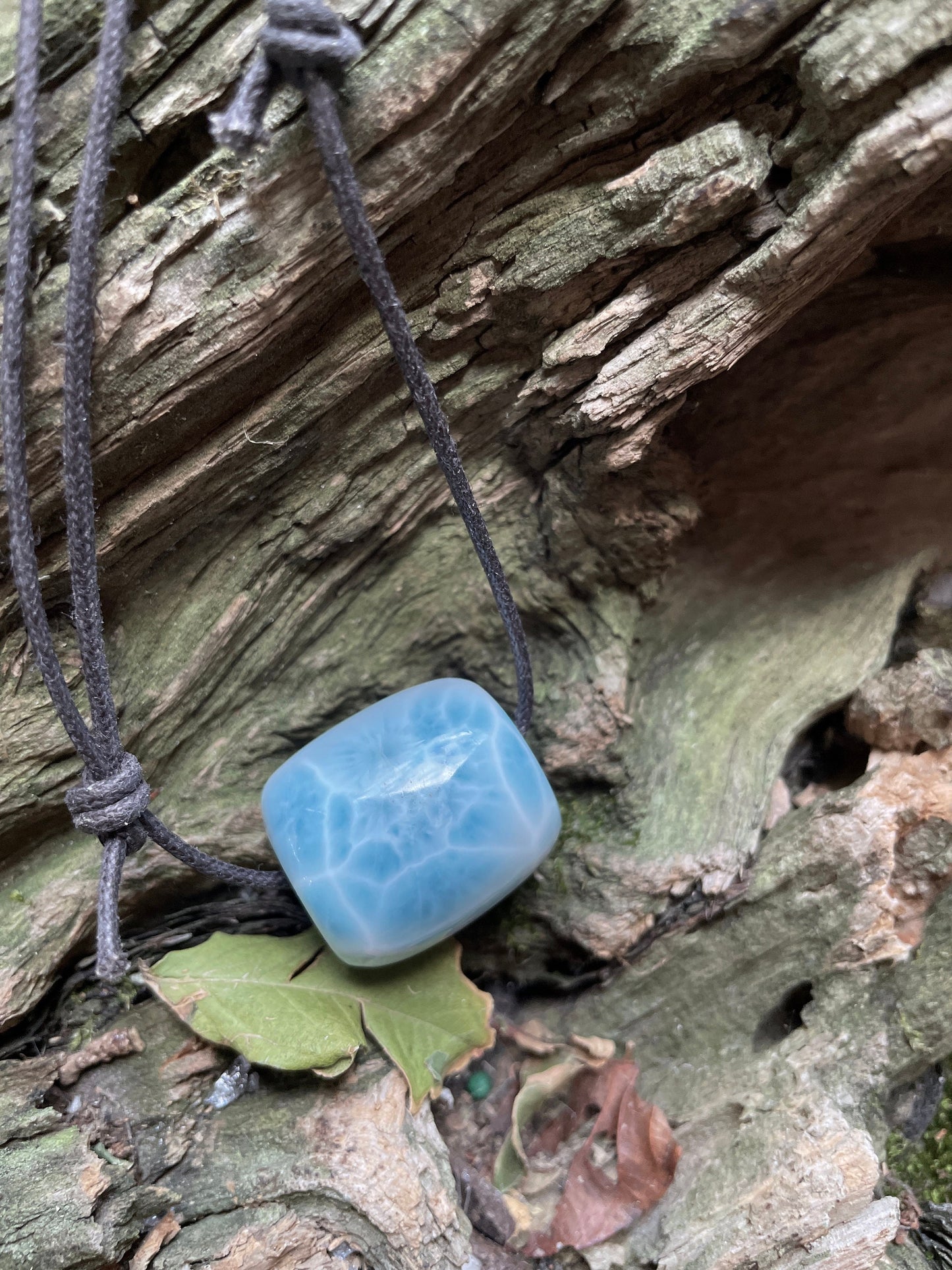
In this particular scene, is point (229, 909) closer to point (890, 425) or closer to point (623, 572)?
point (623, 572)

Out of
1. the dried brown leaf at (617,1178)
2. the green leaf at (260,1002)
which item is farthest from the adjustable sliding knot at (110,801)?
the dried brown leaf at (617,1178)

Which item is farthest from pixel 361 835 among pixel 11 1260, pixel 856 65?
pixel 856 65

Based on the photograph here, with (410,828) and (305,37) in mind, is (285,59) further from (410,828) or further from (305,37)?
(410,828)

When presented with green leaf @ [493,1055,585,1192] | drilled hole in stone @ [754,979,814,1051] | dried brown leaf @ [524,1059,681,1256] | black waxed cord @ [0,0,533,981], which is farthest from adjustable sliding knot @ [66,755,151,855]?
drilled hole in stone @ [754,979,814,1051]

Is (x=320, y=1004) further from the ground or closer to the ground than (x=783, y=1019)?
further from the ground

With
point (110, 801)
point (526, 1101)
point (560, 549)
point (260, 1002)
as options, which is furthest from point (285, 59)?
point (526, 1101)

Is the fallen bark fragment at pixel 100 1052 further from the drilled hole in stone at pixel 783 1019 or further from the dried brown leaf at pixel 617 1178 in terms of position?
Answer: the drilled hole in stone at pixel 783 1019
